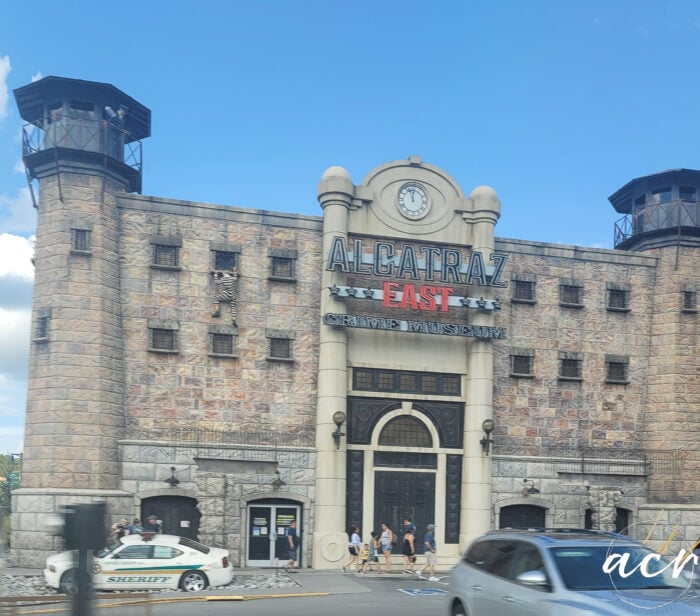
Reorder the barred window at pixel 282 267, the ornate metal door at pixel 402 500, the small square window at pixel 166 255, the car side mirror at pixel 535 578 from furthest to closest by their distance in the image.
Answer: the barred window at pixel 282 267 → the ornate metal door at pixel 402 500 → the small square window at pixel 166 255 → the car side mirror at pixel 535 578

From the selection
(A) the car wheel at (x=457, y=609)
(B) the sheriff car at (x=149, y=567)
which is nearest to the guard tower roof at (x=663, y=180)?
(B) the sheriff car at (x=149, y=567)

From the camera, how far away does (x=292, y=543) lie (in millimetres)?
30250

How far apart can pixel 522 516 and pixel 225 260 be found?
15.2 meters

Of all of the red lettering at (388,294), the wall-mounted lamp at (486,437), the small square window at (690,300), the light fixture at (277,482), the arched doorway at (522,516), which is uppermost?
the small square window at (690,300)

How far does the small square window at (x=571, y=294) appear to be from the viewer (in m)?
35.6

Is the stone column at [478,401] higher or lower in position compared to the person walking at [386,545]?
A: higher

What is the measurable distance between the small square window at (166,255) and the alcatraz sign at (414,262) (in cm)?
555

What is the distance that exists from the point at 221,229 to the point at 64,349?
23.5 feet

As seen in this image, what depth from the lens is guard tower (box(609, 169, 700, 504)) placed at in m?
34.8

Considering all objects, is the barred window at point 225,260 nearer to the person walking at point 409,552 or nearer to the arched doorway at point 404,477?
the arched doorway at point 404,477

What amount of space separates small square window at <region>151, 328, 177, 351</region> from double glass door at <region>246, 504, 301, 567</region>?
6.44 meters

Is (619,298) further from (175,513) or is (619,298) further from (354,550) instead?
(175,513)

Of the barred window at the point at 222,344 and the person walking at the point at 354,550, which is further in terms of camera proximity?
the barred window at the point at 222,344

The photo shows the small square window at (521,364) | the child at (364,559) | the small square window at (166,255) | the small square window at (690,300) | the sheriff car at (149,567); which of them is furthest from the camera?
the small square window at (690,300)
